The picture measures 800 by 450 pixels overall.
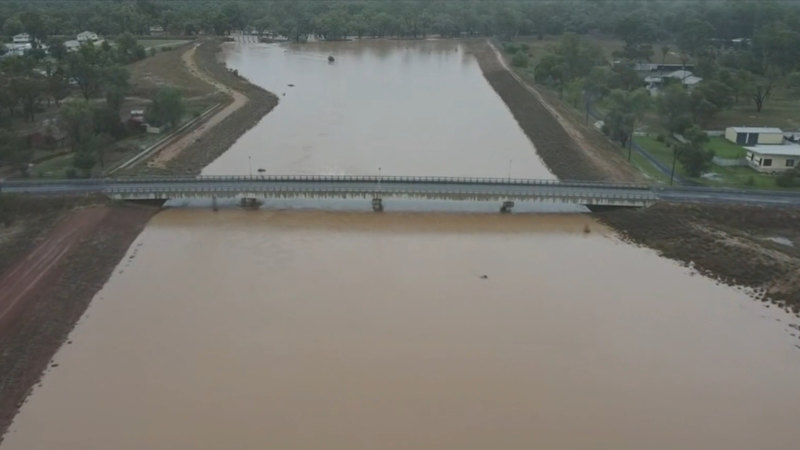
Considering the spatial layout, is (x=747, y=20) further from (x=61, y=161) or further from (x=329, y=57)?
(x=61, y=161)

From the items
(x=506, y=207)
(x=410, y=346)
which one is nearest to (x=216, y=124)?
(x=506, y=207)

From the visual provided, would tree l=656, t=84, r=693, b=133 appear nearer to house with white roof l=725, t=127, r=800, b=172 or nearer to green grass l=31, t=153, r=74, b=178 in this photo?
house with white roof l=725, t=127, r=800, b=172

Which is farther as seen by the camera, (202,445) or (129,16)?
(129,16)

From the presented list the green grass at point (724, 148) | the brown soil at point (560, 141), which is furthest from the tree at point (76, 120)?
the green grass at point (724, 148)

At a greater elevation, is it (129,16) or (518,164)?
(129,16)

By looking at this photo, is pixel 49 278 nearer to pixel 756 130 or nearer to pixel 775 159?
pixel 775 159

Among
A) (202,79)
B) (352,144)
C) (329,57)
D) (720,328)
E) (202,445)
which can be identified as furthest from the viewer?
(329,57)

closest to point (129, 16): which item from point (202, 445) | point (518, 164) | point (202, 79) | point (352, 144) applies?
point (202, 79)
